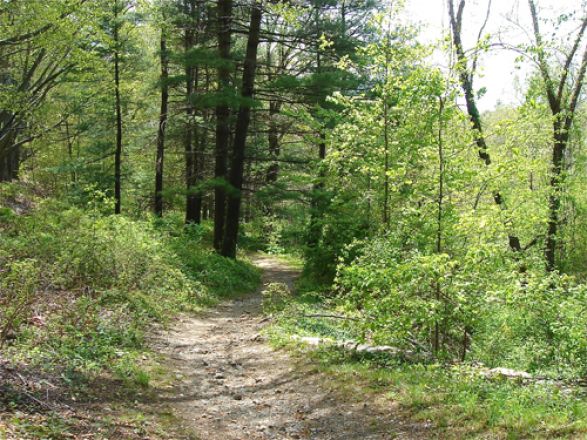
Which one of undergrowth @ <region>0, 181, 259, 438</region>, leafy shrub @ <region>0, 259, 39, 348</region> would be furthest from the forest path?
leafy shrub @ <region>0, 259, 39, 348</region>

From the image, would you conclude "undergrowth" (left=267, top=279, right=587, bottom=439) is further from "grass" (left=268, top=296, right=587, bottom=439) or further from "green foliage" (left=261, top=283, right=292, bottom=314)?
"green foliage" (left=261, top=283, right=292, bottom=314)

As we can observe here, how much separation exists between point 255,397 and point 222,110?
12.7 metres

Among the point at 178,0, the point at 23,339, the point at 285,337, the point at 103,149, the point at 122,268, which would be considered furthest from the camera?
the point at 103,149

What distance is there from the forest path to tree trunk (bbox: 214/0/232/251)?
781 cm

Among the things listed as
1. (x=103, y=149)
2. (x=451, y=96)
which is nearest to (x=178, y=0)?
(x=103, y=149)

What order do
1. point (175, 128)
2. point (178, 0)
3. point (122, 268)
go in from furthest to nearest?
point (175, 128) < point (178, 0) < point (122, 268)

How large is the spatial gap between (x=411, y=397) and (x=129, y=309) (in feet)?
18.6

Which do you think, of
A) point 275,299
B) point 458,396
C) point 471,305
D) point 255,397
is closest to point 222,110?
point 275,299

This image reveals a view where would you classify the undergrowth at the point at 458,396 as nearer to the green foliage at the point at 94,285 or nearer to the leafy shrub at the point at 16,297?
the green foliage at the point at 94,285

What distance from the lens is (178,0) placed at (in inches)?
747

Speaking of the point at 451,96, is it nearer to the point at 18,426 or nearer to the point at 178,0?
the point at 18,426

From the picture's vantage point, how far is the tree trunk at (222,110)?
15.5m

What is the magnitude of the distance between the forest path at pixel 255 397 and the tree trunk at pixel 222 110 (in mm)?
7808

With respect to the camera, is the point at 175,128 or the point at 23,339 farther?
the point at 175,128
